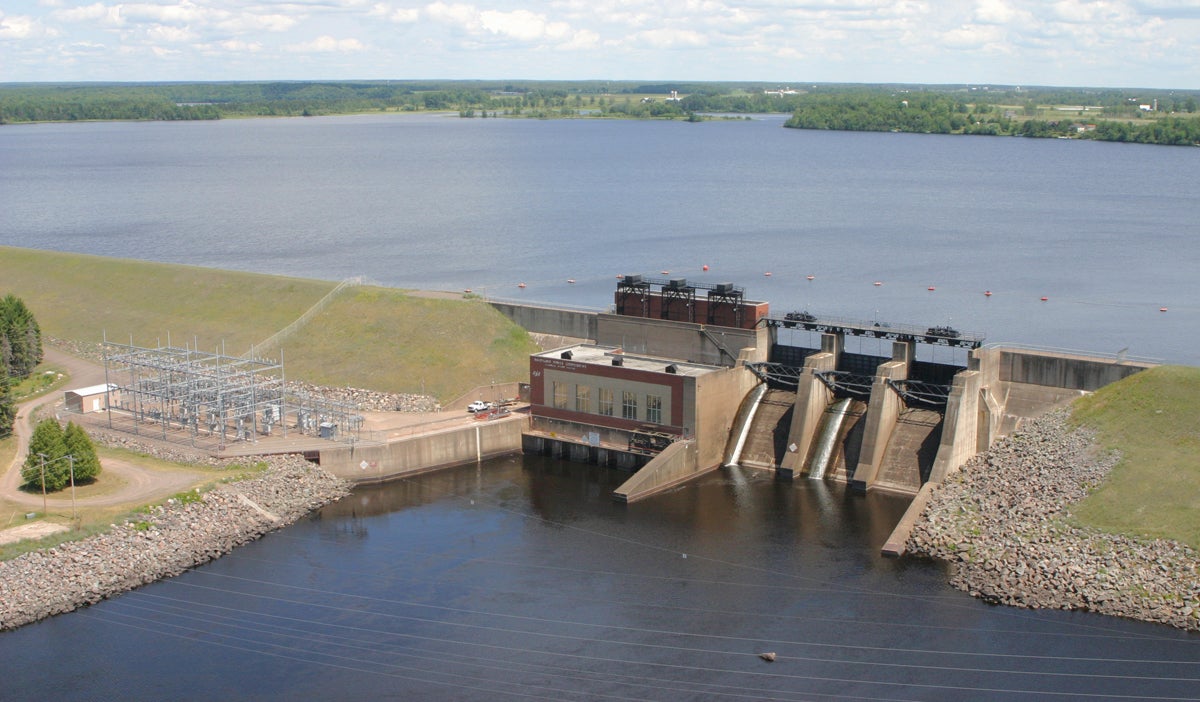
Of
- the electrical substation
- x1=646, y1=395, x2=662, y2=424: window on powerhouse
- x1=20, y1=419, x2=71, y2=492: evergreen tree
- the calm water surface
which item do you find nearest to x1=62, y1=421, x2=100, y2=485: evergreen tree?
x1=20, y1=419, x2=71, y2=492: evergreen tree

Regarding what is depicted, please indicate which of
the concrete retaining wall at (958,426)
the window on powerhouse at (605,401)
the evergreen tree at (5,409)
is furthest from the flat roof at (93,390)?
the concrete retaining wall at (958,426)

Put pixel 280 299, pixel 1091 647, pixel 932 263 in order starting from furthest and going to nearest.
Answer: pixel 932 263 < pixel 280 299 < pixel 1091 647

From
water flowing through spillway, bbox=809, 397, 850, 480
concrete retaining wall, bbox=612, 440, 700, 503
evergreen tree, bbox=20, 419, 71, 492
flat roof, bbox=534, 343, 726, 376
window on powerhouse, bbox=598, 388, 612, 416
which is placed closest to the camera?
evergreen tree, bbox=20, 419, 71, 492

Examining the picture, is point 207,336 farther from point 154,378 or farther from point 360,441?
point 360,441

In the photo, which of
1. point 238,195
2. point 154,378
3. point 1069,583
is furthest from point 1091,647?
point 238,195

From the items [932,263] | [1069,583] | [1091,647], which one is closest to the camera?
[1091,647]

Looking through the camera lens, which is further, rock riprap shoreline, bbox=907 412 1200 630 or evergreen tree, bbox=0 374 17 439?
evergreen tree, bbox=0 374 17 439

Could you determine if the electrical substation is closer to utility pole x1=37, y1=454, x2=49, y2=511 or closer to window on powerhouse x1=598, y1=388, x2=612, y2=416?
utility pole x1=37, y1=454, x2=49, y2=511
